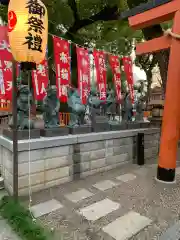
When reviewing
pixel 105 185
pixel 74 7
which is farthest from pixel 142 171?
pixel 74 7

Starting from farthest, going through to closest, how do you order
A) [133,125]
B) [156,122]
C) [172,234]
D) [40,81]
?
[156,122] → [133,125] → [40,81] → [172,234]

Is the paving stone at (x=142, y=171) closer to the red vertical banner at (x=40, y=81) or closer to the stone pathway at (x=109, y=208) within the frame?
the stone pathway at (x=109, y=208)

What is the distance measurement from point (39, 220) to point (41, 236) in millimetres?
583

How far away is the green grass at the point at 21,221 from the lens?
3.34m

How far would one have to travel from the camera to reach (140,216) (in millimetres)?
3961

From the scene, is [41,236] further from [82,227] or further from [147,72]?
[147,72]

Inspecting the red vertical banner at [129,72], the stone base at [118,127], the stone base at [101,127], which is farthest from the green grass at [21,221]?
the red vertical banner at [129,72]

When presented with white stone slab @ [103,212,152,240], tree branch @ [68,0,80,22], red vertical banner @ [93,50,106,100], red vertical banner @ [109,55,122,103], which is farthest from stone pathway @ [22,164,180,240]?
tree branch @ [68,0,80,22]

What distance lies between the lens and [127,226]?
3.64 metres

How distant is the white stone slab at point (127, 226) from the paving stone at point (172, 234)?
390 mm

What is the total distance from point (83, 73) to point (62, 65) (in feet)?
2.79

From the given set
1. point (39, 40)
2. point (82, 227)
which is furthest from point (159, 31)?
point (82, 227)

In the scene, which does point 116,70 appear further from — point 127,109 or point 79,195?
point 79,195

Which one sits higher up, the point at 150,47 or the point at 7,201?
the point at 150,47
